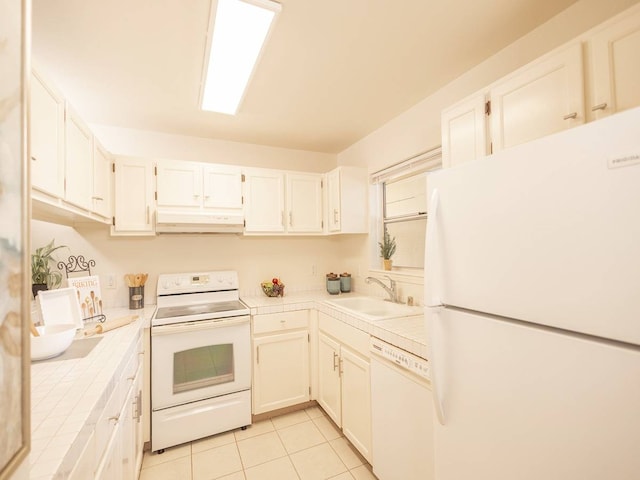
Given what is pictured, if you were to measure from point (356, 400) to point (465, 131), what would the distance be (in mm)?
1758

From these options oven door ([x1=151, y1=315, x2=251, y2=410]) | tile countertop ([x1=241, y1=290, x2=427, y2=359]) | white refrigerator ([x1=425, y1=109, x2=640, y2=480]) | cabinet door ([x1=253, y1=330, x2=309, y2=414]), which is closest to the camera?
white refrigerator ([x1=425, y1=109, x2=640, y2=480])

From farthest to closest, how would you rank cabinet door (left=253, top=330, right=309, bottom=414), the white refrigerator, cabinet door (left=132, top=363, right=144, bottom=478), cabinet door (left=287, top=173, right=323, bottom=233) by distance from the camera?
cabinet door (left=287, top=173, right=323, bottom=233), cabinet door (left=253, top=330, right=309, bottom=414), cabinet door (left=132, top=363, right=144, bottom=478), the white refrigerator

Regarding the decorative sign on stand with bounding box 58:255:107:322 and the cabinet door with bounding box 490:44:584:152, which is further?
the decorative sign on stand with bounding box 58:255:107:322

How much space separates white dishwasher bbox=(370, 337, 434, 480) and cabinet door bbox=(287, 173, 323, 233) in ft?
4.88

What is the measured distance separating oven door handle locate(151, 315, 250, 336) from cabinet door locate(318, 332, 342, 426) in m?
0.68

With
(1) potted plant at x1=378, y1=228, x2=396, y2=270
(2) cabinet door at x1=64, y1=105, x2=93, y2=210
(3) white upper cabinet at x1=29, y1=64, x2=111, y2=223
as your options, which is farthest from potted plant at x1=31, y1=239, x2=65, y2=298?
(1) potted plant at x1=378, y1=228, x2=396, y2=270

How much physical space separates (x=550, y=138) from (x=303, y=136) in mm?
2304

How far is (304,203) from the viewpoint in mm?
2924

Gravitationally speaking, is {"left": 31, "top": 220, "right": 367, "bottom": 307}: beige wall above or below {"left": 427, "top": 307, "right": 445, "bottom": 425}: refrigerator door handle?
above

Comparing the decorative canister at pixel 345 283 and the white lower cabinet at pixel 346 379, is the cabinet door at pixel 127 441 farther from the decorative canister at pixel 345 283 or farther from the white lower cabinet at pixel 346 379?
the decorative canister at pixel 345 283

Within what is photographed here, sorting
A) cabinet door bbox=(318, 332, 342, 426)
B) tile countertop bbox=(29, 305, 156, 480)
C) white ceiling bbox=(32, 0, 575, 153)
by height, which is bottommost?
cabinet door bbox=(318, 332, 342, 426)

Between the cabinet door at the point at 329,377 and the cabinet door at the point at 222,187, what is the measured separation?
56.3 inches

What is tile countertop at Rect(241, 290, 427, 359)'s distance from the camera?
1435mm

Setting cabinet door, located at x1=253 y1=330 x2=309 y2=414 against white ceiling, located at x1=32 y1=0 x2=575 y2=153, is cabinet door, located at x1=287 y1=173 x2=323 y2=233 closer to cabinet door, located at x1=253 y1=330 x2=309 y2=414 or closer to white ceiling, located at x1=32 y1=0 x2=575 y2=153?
white ceiling, located at x1=32 y1=0 x2=575 y2=153
